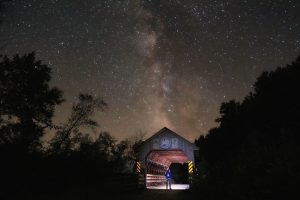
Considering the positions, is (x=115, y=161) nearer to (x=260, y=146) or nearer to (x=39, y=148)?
(x=39, y=148)

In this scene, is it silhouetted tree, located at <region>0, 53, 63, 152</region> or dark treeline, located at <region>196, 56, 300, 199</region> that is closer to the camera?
dark treeline, located at <region>196, 56, 300, 199</region>

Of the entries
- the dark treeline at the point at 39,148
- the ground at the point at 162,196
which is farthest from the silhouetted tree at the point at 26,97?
the ground at the point at 162,196

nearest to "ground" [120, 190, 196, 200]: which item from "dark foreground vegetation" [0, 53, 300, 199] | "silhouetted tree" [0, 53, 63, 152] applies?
"dark foreground vegetation" [0, 53, 300, 199]

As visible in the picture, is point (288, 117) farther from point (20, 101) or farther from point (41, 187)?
point (20, 101)

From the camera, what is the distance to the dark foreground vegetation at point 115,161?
28.5 feet

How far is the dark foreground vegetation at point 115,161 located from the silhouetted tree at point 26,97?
0.09 m

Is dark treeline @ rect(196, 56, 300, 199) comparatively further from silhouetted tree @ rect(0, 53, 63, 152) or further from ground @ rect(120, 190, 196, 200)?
silhouetted tree @ rect(0, 53, 63, 152)

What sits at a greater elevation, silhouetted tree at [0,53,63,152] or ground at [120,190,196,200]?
silhouetted tree at [0,53,63,152]

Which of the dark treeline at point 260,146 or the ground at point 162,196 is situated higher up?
the dark treeline at point 260,146

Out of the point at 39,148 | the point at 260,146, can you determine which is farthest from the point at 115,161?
the point at 260,146

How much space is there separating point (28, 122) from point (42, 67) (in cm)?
684

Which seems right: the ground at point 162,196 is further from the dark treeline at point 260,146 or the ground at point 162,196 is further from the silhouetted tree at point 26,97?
the silhouetted tree at point 26,97

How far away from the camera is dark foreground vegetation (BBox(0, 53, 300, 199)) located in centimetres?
870

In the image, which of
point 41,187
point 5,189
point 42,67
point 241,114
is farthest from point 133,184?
point 42,67
